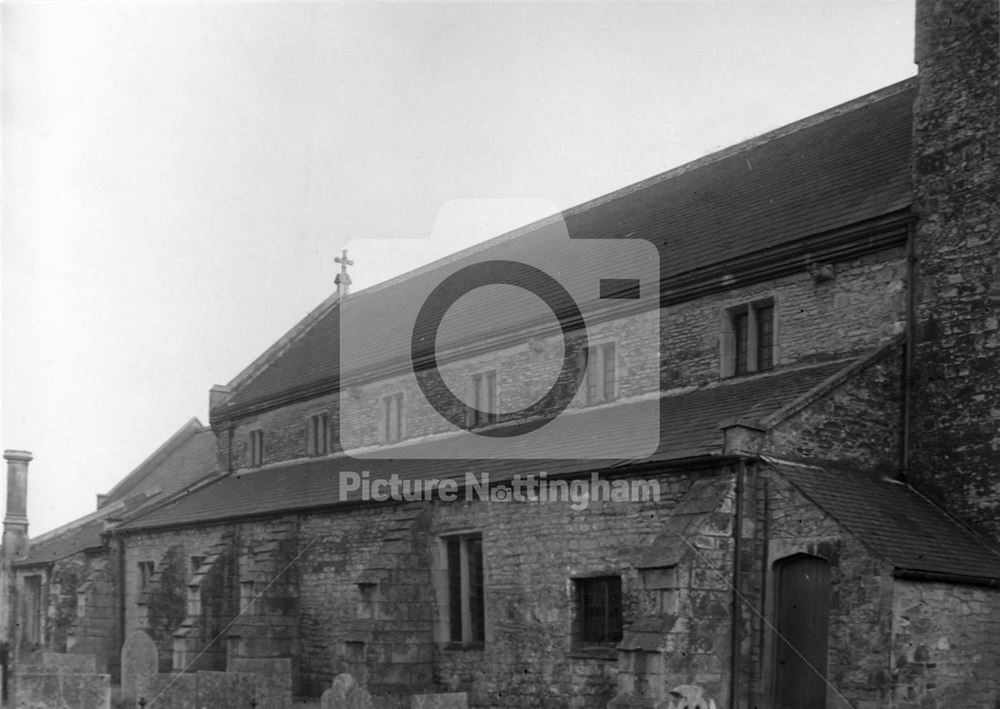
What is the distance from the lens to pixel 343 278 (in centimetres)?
4031

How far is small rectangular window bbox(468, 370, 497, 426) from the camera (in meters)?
26.8

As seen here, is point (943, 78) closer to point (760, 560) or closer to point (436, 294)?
point (760, 560)

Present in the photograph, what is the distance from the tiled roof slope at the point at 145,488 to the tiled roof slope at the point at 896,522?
24293 millimetres

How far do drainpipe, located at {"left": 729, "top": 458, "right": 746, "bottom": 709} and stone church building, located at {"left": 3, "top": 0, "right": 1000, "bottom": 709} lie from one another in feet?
0.11

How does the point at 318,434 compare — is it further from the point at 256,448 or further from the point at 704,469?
the point at 704,469

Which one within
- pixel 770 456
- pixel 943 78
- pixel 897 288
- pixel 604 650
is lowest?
pixel 604 650

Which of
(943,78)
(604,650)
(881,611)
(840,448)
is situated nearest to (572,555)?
(604,650)

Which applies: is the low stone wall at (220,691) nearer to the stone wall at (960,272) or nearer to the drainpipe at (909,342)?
the drainpipe at (909,342)

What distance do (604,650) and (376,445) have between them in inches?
477

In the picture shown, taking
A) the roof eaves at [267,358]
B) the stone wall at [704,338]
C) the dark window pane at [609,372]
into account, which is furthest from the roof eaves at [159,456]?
the dark window pane at [609,372]

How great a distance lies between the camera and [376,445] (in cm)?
3078

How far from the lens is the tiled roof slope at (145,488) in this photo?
40844 millimetres

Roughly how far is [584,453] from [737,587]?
464 centimetres

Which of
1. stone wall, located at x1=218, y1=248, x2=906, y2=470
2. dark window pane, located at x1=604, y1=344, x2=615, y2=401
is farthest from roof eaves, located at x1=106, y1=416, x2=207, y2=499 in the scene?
dark window pane, located at x1=604, y1=344, x2=615, y2=401
